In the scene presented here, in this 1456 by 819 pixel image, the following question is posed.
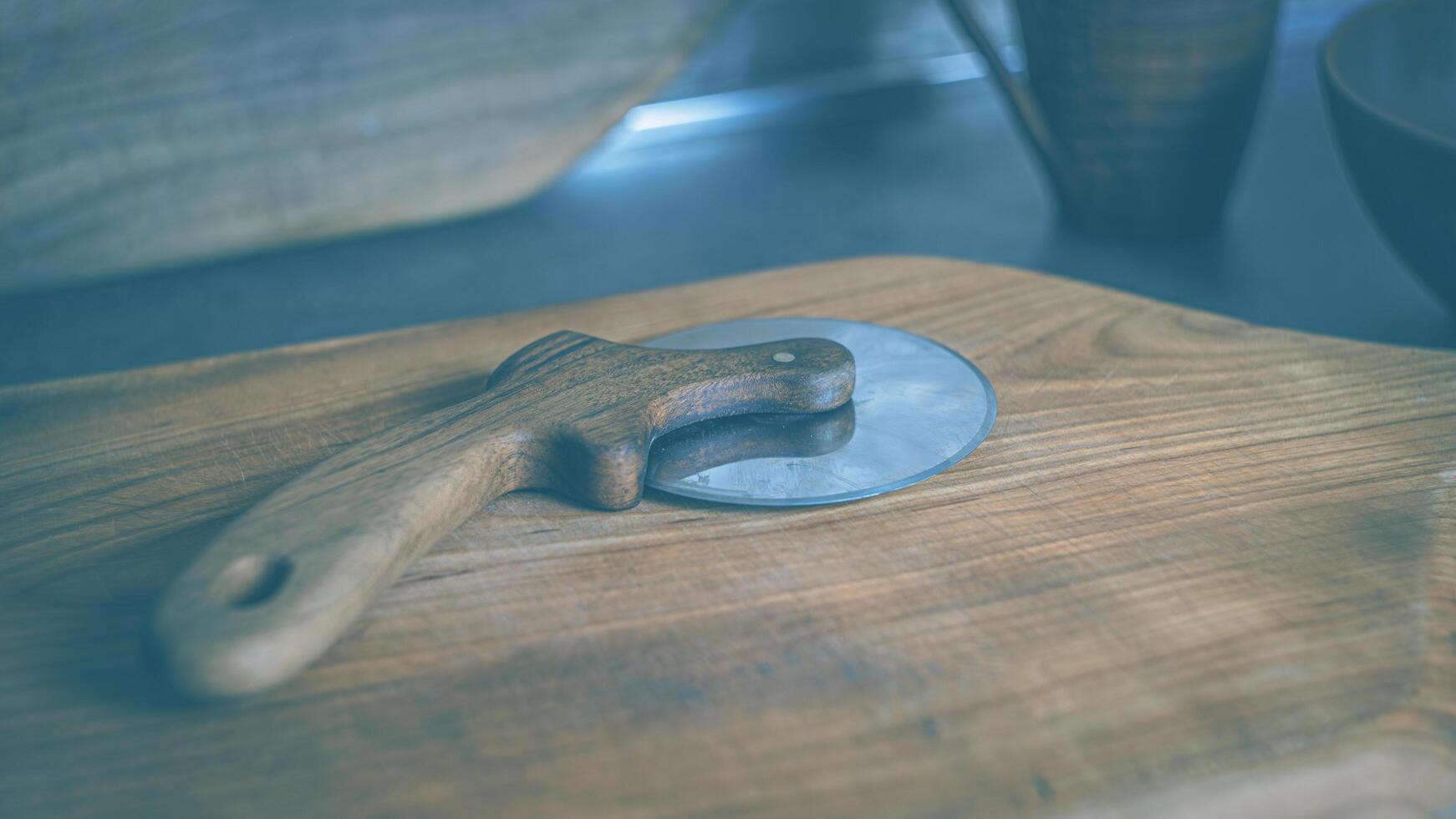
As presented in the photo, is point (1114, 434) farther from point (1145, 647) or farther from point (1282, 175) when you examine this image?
point (1282, 175)

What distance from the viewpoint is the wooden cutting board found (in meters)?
0.29

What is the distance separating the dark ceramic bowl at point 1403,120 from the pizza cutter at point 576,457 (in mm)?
288

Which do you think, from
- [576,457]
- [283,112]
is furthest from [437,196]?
[576,457]

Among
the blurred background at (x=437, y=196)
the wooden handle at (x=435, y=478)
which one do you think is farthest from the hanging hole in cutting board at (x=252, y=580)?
the blurred background at (x=437, y=196)

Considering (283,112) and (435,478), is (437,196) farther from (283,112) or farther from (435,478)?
(435,478)

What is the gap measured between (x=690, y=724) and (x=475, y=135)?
69cm

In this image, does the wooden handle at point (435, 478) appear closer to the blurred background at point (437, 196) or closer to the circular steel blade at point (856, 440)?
the circular steel blade at point (856, 440)

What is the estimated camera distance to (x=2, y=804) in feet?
0.96

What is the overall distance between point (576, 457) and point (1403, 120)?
59cm

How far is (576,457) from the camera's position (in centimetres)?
40

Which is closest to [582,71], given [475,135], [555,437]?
[475,135]

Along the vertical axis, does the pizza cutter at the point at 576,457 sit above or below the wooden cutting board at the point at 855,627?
above

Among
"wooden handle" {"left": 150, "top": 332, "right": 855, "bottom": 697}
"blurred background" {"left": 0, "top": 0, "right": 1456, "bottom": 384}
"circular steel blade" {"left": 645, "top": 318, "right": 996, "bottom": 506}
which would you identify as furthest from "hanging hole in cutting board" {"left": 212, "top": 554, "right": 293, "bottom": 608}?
"blurred background" {"left": 0, "top": 0, "right": 1456, "bottom": 384}

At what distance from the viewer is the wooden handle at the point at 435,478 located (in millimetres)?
312
